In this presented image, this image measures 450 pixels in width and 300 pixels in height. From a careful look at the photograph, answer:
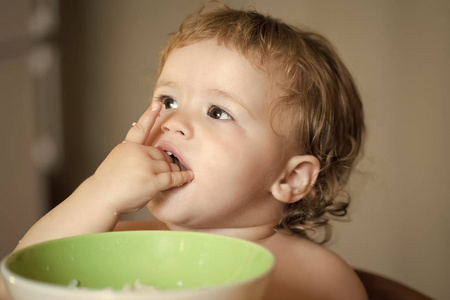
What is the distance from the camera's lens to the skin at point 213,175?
808mm

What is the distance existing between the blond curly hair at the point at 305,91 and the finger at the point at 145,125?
0.18 meters

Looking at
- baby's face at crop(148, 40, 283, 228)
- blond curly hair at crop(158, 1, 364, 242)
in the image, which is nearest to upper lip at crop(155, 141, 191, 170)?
baby's face at crop(148, 40, 283, 228)

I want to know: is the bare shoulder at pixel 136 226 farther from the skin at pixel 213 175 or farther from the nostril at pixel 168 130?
the nostril at pixel 168 130

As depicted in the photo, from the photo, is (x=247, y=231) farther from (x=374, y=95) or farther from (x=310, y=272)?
(x=374, y=95)

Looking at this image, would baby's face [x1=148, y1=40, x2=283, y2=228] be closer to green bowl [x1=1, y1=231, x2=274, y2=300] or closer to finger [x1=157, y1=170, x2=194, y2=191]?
finger [x1=157, y1=170, x2=194, y2=191]

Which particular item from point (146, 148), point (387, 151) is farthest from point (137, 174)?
point (387, 151)

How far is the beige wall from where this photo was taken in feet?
6.34

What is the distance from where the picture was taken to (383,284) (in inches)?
42.4

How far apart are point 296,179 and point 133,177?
0.40 meters

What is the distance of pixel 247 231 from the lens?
3.38 ft

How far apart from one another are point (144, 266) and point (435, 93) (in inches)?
64.2

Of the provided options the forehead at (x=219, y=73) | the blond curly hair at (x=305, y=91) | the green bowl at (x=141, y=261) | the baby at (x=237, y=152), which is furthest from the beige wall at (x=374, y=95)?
the green bowl at (x=141, y=261)

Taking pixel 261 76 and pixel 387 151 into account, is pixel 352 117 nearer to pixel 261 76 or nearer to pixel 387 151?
pixel 261 76

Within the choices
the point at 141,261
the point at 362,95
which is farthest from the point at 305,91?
the point at 362,95
